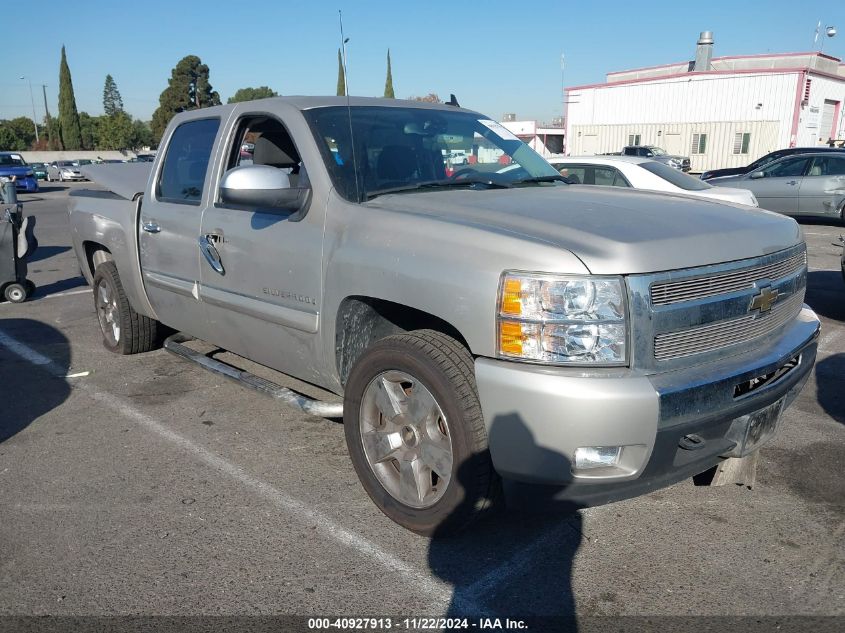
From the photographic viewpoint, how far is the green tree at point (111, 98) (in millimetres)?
104000

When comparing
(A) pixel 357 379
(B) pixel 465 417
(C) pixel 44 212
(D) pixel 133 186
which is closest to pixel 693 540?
(B) pixel 465 417

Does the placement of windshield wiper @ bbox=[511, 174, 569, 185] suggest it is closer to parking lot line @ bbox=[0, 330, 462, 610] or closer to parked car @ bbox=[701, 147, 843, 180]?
parking lot line @ bbox=[0, 330, 462, 610]

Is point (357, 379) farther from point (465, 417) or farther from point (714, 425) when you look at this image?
point (714, 425)

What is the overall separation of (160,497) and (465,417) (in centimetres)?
173

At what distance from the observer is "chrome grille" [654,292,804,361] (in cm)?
262

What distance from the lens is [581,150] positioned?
40.6 m

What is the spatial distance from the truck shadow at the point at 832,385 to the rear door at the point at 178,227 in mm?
4017

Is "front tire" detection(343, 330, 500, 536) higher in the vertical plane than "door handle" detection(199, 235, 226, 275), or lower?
lower

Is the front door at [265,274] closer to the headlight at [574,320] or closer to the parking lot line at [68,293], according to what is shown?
the headlight at [574,320]

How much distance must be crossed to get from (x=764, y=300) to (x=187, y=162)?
3.52m

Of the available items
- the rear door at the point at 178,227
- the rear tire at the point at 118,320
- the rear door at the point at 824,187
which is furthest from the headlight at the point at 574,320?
the rear door at the point at 824,187

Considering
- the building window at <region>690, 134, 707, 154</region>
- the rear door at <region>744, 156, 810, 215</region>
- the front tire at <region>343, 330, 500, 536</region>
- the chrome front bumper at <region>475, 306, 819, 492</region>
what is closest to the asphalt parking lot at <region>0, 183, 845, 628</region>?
the front tire at <region>343, 330, 500, 536</region>

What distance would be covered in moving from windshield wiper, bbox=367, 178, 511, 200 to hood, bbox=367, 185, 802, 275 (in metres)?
0.07

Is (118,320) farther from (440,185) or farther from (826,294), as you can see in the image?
(826,294)
